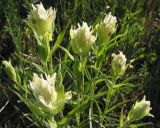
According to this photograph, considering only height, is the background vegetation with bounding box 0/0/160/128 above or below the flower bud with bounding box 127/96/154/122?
above

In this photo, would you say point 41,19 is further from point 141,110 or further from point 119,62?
point 141,110

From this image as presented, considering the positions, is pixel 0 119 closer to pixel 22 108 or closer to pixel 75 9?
pixel 22 108

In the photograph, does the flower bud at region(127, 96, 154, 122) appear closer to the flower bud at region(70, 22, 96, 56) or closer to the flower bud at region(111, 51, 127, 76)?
the flower bud at region(111, 51, 127, 76)

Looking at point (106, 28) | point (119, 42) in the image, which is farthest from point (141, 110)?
point (119, 42)

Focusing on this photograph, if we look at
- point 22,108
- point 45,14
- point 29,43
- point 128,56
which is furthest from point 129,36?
point 45,14

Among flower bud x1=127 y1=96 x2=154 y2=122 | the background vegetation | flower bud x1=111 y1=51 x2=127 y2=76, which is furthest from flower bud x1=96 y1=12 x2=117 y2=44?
the background vegetation
